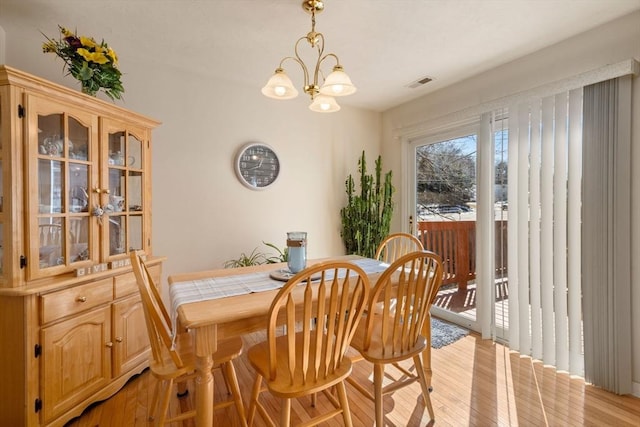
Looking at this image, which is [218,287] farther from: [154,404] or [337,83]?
[337,83]

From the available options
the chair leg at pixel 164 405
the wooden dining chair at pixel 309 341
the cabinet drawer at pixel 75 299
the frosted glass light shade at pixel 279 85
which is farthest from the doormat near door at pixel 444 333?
the cabinet drawer at pixel 75 299

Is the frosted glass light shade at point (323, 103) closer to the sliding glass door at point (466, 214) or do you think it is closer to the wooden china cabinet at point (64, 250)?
the wooden china cabinet at point (64, 250)

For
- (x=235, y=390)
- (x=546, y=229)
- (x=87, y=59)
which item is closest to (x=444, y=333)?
(x=546, y=229)

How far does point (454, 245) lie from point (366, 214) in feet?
3.26

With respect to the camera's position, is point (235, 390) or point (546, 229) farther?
point (546, 229)

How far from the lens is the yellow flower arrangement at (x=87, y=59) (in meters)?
1.72

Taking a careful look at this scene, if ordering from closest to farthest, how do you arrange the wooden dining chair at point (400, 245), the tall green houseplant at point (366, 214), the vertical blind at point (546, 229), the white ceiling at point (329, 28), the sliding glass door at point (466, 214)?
the white ceiling at point (329, 28) → the vertical blind at point (546, 229) → the wooden dining chair at point (400, 245) → the sliding glass door at point (466, 214) → the tall green houseplant at point (366, 214)

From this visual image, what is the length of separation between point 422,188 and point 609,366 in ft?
6.90

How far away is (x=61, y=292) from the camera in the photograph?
158 cm

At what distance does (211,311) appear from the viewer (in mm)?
1250

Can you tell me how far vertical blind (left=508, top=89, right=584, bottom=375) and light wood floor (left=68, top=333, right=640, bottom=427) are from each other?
0.22 metres

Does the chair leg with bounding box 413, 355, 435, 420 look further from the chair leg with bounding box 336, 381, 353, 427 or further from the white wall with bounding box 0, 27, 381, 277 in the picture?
the white wall with bounding box 0, 27, 381, 277

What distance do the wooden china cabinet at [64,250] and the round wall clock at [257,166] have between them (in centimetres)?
90

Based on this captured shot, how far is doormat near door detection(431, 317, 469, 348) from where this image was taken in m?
2.61
